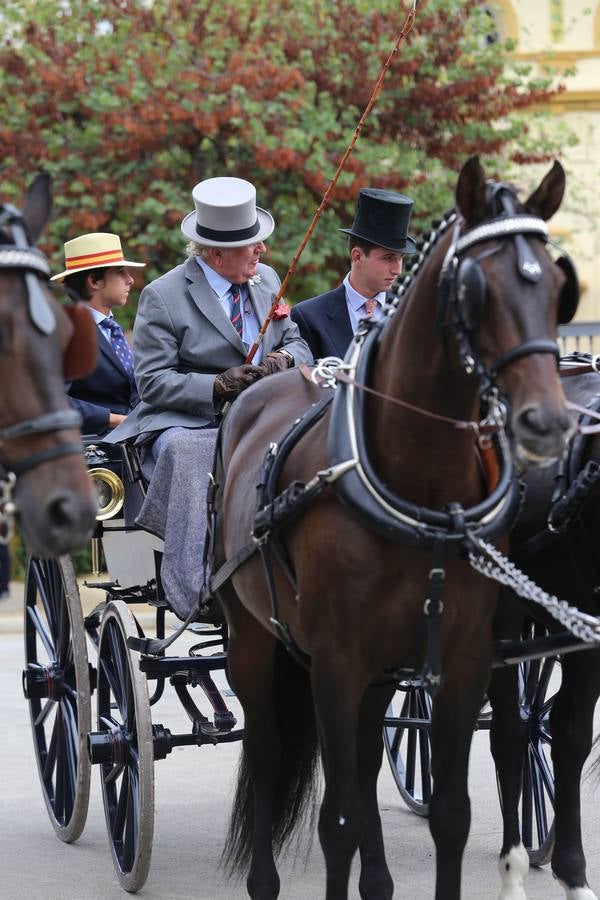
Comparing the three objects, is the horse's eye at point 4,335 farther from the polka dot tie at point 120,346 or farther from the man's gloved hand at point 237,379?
the polka dot tie at point 120,346

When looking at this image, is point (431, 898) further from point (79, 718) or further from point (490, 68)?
point (490, 68)

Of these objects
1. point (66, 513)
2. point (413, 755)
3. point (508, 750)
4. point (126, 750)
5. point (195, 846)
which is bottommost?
point (195, 846)

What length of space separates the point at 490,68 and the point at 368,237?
30.5ft

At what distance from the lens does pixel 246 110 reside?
43.0 ft

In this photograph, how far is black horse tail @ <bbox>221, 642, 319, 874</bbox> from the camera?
186 inches

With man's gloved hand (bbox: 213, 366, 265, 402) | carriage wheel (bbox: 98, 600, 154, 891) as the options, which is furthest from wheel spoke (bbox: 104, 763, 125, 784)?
man's gloved hand (bbox: 213, 366, 265, 402)

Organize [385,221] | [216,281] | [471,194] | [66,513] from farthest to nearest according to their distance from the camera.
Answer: [385,221]
[216,281]
[471,194]
[66,513]

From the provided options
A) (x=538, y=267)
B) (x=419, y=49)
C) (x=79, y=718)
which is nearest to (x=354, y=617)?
(x=538, y=267)

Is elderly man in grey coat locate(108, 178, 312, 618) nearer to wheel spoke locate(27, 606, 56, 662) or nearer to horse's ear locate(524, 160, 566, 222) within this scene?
wheel spoke locate(27, 606, 56, 662)

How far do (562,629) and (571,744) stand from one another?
445 mm

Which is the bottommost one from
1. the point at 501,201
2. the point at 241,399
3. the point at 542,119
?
the point at 241,399

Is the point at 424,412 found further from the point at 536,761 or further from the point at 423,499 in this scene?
the point at 536,761

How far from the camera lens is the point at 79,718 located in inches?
210

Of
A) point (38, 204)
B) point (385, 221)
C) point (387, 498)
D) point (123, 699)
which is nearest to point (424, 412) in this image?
point (387, 498)
